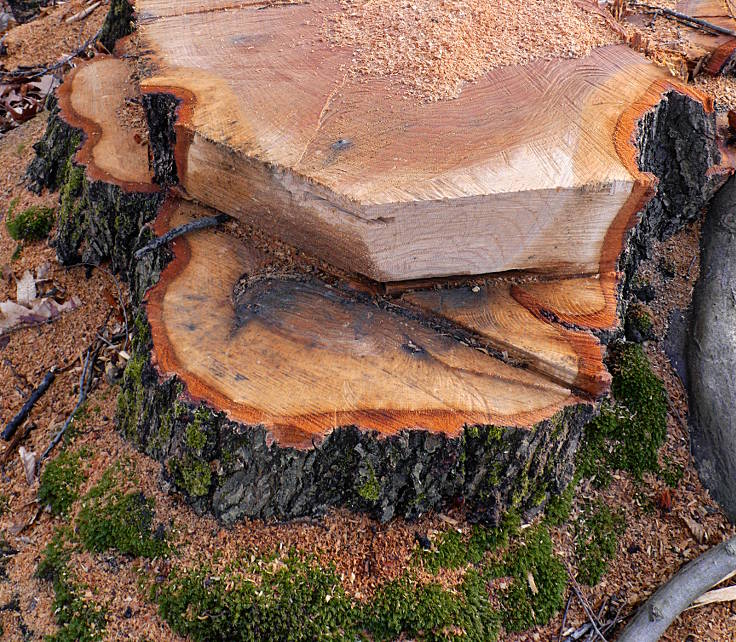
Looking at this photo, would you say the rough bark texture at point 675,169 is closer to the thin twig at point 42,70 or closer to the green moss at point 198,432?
the green moss at point 198,432

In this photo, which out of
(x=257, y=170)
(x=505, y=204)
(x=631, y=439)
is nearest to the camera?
(x=505, y=204)

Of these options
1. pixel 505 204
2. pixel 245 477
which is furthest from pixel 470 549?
pixel 505 204

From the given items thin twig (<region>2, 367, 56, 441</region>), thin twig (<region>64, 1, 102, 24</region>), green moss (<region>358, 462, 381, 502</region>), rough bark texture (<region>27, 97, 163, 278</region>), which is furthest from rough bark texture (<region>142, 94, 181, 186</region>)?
thin twig (<region>64, 1, 102, 24</region>)

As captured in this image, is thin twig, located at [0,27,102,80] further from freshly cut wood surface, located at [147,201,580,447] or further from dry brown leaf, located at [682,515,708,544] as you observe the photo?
→ dry brown leaf, located at [682,515,708,544]

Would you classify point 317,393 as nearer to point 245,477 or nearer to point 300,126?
point 245,477

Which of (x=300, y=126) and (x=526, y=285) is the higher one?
(x=300, y=126)

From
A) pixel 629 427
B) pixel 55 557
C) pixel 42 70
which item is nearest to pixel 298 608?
pixel 55 557
